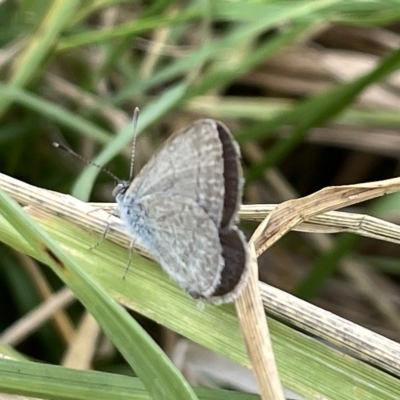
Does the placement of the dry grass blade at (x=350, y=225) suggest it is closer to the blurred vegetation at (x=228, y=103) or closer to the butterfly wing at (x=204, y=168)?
the butterfly wing at (x=204, y=168)

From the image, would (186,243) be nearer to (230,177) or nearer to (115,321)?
(230,177)

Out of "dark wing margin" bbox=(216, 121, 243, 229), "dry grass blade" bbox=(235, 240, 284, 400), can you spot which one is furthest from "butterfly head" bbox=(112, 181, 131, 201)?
"dry grass blade" bbox=(235, 240, 284, 400)

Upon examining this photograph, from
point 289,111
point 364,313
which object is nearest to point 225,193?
point 289,111

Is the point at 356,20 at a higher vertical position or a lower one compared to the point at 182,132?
higher

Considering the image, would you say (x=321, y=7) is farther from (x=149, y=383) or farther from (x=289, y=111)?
(x=149, y=383)

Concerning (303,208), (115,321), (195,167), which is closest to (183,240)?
(195,167)

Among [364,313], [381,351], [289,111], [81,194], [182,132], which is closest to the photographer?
[381,351]

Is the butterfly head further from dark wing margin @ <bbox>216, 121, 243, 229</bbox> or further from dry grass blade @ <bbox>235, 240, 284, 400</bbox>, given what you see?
dry grass blade @ <bbox>235, 240, 284, 400</bbox>
